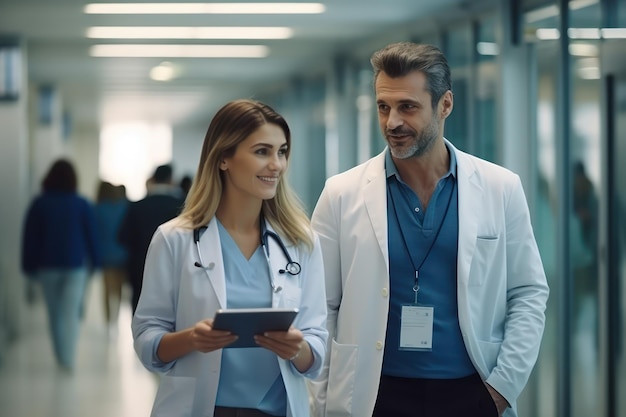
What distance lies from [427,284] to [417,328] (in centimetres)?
15

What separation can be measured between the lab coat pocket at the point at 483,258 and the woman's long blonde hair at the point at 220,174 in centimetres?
57

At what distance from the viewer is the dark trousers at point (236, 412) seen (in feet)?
9.34

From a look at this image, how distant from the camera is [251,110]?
118 inches

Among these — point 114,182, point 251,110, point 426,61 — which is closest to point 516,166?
point 114,182

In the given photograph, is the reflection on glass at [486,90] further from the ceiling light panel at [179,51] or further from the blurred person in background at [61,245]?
the blurred person in background at [61,245]

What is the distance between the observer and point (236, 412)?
285 cm

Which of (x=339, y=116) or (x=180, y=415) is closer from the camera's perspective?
(x=180, y=415)

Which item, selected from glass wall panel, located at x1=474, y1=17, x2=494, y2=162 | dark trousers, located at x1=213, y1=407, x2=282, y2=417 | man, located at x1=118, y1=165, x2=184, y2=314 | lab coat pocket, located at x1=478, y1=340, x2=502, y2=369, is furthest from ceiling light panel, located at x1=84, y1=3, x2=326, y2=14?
dark trousers, located at x1=213, y1=407, x2=282, y2=417

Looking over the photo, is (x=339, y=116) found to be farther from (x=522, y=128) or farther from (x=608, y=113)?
(x=608, y=113)

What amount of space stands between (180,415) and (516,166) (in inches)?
208

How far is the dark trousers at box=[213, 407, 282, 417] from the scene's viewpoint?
9.34 ft

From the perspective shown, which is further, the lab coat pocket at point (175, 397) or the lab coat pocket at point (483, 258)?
the lab coat pocket at point (483, 258)

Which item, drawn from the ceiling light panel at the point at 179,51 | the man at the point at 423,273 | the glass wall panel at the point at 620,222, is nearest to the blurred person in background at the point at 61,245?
the ceiling light panel at the point at 179,51

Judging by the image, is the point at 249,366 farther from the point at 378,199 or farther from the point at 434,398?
the point at 378,199
